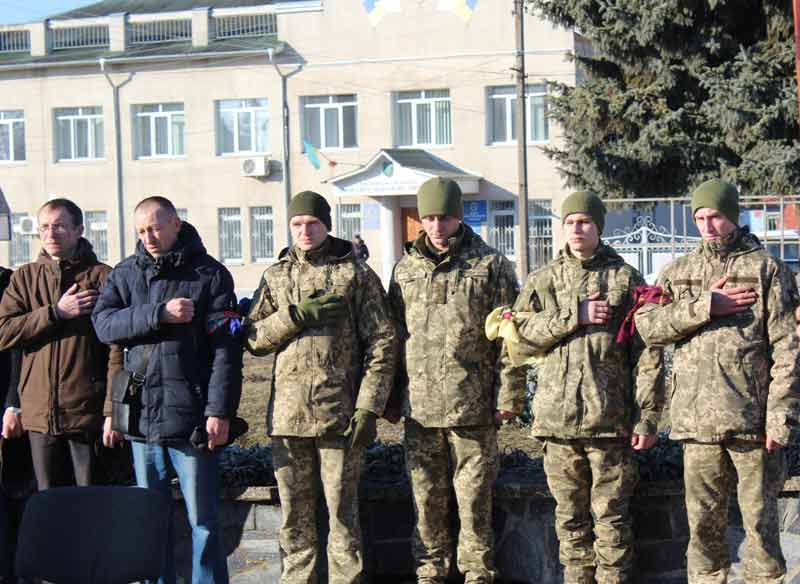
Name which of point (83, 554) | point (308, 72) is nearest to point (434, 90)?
point (308, 72)

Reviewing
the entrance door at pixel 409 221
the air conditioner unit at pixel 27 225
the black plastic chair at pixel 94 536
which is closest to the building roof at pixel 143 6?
the air conditioner unit at pixel 27 225

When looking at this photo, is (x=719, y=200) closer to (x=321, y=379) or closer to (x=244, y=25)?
(x=321, y=379)

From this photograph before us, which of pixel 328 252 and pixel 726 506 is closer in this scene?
pixel 726 506

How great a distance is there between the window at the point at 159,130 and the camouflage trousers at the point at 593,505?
91.6ft

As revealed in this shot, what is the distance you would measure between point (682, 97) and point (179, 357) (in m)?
15.4

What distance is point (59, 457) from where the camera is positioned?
572 cm

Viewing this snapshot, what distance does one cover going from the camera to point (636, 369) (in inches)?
208

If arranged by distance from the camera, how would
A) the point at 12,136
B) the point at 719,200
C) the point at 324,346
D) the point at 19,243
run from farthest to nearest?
the point at 19,243 < the point at 12,136 < the point at 324,346 < the point at 719,200

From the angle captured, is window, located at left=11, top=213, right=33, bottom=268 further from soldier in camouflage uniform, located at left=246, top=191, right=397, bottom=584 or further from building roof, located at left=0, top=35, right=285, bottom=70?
soldier in camouflage uniform, located at left=246, top=191, right=397, bottom=584

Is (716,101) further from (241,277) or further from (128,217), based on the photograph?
(128,217)

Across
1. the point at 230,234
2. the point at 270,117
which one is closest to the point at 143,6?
the point at 270,117

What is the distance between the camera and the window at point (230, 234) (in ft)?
104

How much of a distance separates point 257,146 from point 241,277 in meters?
3.54

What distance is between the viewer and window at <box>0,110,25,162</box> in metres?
33.2
